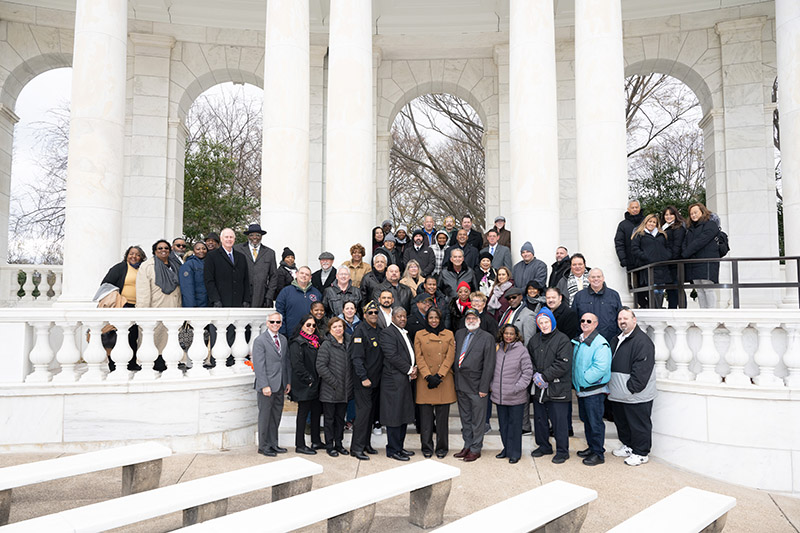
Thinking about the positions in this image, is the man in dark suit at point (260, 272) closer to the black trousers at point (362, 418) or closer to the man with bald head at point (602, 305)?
the black trousers at point (362, 418)

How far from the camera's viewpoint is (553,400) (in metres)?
10.8

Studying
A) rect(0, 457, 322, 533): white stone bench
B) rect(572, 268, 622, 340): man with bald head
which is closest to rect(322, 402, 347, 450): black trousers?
rect(0, 457, 322, 533): white stone bench

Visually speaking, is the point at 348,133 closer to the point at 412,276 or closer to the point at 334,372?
the point at 412,276

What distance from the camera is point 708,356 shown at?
434 inches

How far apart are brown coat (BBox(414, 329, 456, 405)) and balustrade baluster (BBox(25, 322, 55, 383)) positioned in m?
6.87

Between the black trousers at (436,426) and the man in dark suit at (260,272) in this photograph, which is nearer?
the black trousers at (436,426)

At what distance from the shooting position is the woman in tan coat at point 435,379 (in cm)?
1112

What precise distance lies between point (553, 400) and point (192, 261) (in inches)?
328

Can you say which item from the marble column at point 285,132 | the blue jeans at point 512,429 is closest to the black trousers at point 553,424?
the blue jeans at point 512,429

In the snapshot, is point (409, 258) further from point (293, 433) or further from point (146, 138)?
point (146, 138)

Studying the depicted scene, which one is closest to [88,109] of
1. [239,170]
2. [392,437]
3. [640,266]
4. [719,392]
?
[392,437]

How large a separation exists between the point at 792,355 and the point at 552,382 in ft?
14.2

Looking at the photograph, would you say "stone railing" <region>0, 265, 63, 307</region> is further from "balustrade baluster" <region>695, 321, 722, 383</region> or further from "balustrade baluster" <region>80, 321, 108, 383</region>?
"balustrade baluster" <region>695, 321, 722, 383</region>

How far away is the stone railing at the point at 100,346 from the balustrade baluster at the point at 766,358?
9.87m
